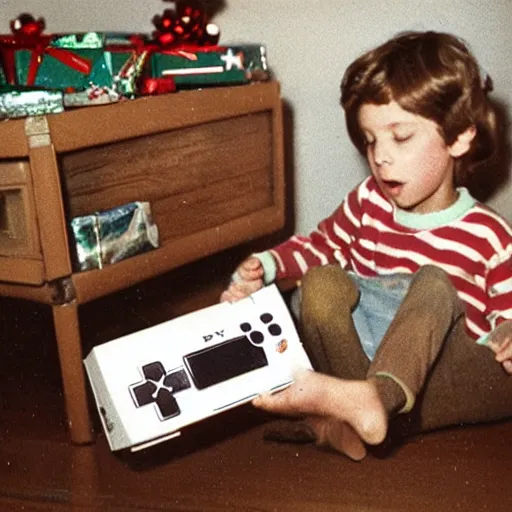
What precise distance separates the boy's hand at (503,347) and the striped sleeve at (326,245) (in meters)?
0.28

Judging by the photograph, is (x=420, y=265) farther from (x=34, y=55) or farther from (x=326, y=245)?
(x=34, y=55)

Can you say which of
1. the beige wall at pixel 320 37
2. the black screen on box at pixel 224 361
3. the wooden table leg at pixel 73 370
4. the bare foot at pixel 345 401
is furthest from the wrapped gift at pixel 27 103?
the beige wall at pixel 320 37

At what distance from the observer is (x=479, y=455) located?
1046 millimetres

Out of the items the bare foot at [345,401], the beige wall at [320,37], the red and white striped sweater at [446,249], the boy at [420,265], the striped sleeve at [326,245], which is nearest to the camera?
the bare foot at [345,401]

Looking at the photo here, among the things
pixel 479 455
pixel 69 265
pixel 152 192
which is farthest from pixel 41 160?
pixel 479 455

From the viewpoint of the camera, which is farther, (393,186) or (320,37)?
(320,37)

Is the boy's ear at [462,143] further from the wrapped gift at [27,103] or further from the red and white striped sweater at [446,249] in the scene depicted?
the wrapped gift at [27,103]

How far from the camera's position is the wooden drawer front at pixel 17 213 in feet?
3.34

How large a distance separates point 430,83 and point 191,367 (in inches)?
19.0

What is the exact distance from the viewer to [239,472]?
3.36ft

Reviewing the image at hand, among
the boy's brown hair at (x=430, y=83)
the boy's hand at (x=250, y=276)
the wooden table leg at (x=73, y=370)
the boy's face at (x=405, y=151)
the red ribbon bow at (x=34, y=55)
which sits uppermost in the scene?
the red ribbon bow at (x=34, y=55)

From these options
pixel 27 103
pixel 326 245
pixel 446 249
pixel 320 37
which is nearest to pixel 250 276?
pixel 326 245

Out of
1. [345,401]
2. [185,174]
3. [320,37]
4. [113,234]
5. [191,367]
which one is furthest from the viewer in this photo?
[320,37]

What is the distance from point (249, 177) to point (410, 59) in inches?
15.0
